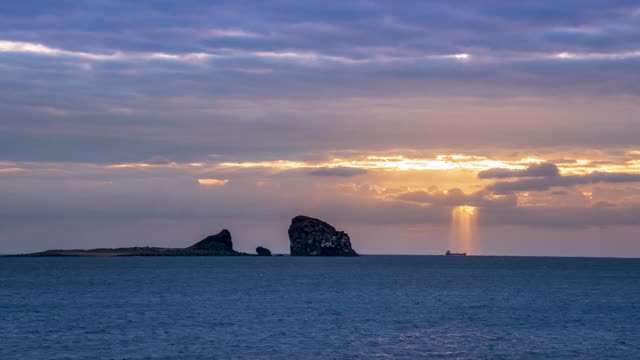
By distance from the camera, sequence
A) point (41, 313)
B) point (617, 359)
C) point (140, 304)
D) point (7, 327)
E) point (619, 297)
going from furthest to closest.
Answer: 1. point (619, 297)
2. point (140, 304)
3. point (41, 313)
4. point (7, 327)
5. point (617, 359)

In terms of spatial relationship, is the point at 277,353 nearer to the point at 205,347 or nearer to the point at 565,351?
the point at 205,347

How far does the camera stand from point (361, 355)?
232 ft

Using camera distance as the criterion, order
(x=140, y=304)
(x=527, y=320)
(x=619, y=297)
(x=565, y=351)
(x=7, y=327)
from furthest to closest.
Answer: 1. (x=619, y=297)
2. (x=140, y=304)
3. (x=527, y=320)
4. (x=7, y=327)
5. (x=565, y=351)

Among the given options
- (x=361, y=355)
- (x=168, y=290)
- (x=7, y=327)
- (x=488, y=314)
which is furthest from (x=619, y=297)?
(x=7, y=327)

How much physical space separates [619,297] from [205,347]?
102 m

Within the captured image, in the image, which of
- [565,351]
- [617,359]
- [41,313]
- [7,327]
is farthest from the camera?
[41,313]

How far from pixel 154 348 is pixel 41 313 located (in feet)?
137

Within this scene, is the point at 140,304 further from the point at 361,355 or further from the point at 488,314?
the point at 361,355

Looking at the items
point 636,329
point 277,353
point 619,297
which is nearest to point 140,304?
point 277,353

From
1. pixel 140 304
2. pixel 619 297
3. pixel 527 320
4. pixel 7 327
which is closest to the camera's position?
pixel 7 327

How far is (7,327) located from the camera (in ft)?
299

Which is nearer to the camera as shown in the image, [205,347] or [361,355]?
[361,355]

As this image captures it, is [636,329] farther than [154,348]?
Yes

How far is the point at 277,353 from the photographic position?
71.6 metres
